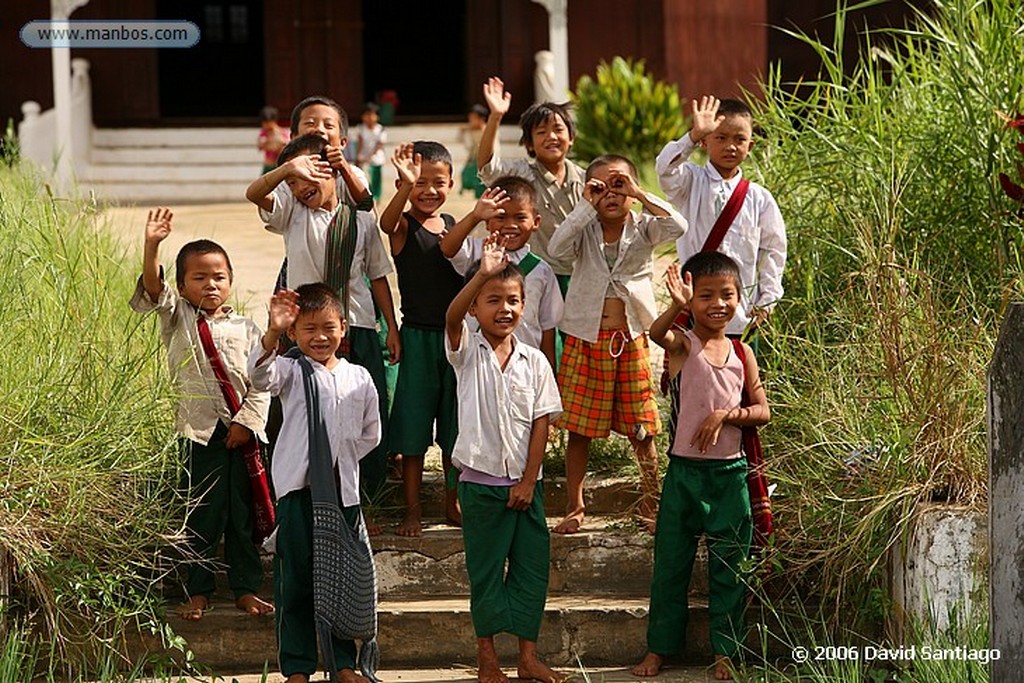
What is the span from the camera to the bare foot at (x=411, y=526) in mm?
5418

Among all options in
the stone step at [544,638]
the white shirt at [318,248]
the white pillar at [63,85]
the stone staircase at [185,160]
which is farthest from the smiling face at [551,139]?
the white pillar at [63,85]

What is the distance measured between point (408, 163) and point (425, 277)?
396 mm

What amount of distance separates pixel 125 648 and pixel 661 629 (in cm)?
163

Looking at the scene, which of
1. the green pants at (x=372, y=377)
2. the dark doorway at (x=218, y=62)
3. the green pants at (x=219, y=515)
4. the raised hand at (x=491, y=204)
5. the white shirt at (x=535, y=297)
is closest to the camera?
the raised hand at (x=491, y=204)

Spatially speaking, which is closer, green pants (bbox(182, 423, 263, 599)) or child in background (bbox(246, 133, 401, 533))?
green pants (bbox(182, 423, 263, 599))

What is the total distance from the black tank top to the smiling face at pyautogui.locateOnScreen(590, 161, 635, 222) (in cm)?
54

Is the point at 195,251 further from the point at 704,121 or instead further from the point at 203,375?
the point at 704,121

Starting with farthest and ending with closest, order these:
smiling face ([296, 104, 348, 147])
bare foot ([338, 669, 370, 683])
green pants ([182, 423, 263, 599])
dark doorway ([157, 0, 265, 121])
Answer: dark doorway ([157, 0, 265, 121]) → smiling face ([296, 104, 348, 147]) → green pants ([182, 423, 263, 599]) → bare foot ([338, 669, 370, 683])

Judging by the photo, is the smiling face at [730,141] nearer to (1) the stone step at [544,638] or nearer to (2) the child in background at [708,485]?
(2) the child in background at [708,485]

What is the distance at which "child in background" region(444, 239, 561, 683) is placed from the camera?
4.85 metres

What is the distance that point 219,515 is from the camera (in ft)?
17.0

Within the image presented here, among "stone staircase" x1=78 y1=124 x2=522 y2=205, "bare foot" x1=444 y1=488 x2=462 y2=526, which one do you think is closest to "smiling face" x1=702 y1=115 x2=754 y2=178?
"bare foot" x1=444 y1=488 x2=462 y2=526

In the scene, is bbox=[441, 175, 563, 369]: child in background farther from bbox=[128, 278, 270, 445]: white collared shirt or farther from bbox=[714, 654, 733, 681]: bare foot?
bbox=[714, 654, 733, 681]: bare foot

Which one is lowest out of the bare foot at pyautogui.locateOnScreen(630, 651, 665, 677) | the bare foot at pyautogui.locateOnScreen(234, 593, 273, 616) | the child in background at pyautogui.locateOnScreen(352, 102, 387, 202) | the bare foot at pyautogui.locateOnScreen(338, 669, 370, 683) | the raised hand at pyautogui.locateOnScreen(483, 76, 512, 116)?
the bare foot at pyautogui.locateOnScreen(630, 651, 665, 677)
